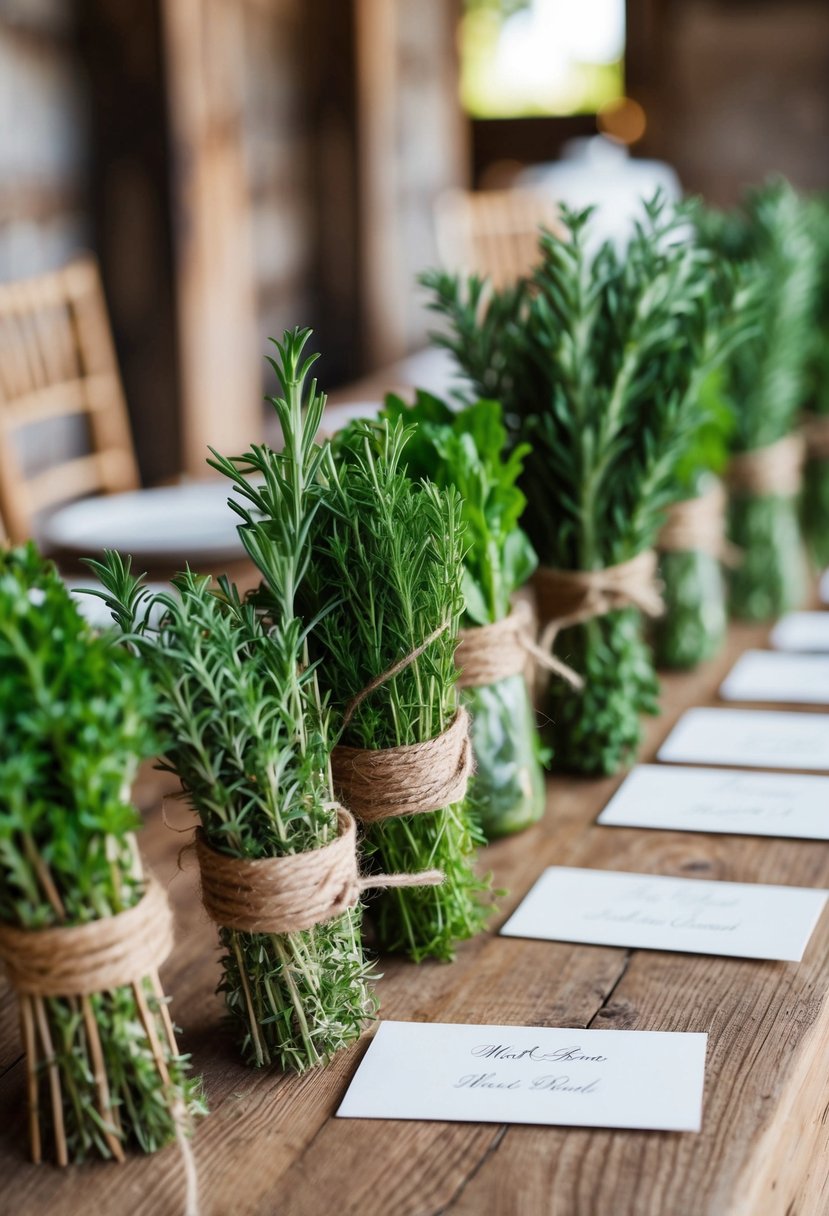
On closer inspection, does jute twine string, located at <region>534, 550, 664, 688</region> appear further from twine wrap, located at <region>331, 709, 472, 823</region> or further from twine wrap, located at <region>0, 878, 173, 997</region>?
twine wrap, located at <region>0, 878, 173, 997</region>

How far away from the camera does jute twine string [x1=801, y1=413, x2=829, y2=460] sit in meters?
1.97

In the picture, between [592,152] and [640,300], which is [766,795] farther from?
[592,152]

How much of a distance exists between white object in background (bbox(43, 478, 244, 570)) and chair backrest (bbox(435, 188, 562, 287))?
5.59ft

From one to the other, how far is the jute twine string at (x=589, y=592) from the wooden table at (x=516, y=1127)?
10.2 inches

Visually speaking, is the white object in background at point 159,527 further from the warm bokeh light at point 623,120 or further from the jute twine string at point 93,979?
the warm bokeh light at point 623,120

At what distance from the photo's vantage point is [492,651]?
102 centimetres

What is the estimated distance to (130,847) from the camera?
0.67 metres

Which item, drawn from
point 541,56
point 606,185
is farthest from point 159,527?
point 541,56

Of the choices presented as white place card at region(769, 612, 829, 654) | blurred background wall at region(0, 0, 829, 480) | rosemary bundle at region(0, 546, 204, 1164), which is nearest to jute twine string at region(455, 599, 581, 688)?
rosemary bundle at region(0, 546, 204, 1164)

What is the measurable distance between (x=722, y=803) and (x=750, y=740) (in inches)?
5.6

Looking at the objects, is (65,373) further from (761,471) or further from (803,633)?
(803,633)

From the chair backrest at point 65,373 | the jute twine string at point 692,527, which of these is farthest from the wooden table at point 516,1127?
the chair backrest at point 65,373

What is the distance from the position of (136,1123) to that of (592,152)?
4.42 meters

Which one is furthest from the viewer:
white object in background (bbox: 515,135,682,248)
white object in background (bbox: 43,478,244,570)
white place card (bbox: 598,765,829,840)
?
white object in background (bbox: 515,135,682,248)
